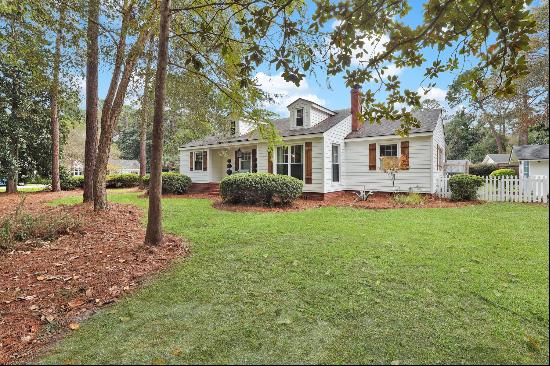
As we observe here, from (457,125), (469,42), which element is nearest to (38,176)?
(469,42)

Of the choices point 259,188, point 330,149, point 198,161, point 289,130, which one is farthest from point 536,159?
point 198,161

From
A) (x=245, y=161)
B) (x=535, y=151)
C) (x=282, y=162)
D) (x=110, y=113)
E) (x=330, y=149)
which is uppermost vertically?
(x=110, y=113)

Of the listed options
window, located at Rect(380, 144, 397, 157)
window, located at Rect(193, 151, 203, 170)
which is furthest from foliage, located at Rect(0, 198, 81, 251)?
window, located at Rect(193, 151, 203, 170)

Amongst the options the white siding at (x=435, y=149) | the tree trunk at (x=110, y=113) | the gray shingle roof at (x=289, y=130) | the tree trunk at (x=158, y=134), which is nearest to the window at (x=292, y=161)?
the gray shingle roof at (x=289, y=130)

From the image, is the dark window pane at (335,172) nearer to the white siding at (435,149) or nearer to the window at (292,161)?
the window at (292,161)

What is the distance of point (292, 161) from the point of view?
15.1m

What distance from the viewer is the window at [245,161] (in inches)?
719

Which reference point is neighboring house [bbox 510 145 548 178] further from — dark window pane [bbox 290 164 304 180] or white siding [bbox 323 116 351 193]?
dark window pane [bbox 290 164 304 180]

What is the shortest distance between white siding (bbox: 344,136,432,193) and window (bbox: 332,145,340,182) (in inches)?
27.2

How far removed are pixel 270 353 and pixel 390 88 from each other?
2413 millimetres

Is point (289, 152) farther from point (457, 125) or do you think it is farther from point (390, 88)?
point (457, 125)

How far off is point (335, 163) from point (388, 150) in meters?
2.50

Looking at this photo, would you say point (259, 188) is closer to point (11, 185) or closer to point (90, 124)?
point (90, 124)

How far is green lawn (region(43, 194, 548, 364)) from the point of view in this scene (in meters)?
2.25
